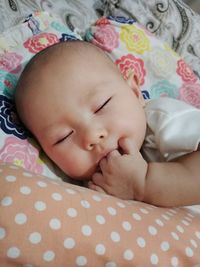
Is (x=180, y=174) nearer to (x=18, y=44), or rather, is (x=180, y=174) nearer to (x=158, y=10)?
(x=18, y=44)

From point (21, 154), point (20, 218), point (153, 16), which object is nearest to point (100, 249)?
point (20, 218)

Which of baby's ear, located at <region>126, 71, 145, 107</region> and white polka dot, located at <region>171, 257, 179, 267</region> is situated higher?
baby's ear, located at <region>126, 71, 145, 107</region>

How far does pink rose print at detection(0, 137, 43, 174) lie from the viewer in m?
1.05

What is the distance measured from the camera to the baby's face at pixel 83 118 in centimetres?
102

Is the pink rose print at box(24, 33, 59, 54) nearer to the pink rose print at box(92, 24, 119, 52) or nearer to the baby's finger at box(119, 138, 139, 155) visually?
the pink rose print at box(92, 24, 119, 52)

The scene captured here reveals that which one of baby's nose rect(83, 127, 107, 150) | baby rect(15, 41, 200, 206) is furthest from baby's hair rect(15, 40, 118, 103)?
baby's nose rect(83, 127, 107, 150)

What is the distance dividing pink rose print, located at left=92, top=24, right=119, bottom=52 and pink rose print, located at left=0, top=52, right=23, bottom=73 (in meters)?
0.29

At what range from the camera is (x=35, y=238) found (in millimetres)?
755

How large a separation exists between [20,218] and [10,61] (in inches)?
24.7

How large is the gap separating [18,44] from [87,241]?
2.49ft

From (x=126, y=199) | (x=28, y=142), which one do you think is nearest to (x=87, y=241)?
(x=126, y=199)

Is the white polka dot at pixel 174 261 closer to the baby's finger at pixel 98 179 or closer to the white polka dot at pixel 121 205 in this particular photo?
the white polka dot at pixel 121 205

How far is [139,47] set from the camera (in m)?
1.50

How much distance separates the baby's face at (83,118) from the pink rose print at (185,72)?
17.9 inches
